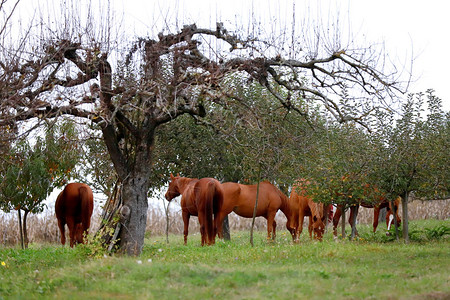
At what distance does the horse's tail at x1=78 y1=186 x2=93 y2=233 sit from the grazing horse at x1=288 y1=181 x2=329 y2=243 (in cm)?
699

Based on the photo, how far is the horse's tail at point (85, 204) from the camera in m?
21.2

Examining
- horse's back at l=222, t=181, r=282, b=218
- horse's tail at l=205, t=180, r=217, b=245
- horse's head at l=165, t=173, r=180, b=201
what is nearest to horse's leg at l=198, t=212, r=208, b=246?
horse's tail at l=205, t=180, r=217, b=245

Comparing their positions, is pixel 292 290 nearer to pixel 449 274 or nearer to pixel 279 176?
pixel 449 274

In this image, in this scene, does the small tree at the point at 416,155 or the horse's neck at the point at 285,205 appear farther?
the horse's neck at the point at 285,205

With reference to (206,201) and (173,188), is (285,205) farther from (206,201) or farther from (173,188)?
(173,188)

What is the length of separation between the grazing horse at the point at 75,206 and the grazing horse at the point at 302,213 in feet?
23.1

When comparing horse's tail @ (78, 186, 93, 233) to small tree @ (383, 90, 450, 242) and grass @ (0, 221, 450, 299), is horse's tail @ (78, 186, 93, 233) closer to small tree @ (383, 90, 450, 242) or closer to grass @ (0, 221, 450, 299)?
grass @ (0, 221, 450, 299)

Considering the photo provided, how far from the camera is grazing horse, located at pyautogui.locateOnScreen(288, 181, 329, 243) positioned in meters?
20.8

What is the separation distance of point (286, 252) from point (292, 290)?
5.07 metres

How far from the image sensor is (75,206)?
2162cm

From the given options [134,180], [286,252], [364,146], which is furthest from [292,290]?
[364,146]

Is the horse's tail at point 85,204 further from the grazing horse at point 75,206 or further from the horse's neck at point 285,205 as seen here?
the horse's neck at point 285,205

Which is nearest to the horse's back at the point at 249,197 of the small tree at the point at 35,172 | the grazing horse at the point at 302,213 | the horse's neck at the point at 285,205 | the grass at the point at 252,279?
the horse's neck at the point at 285,205

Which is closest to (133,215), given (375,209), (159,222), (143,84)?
(143,84)
